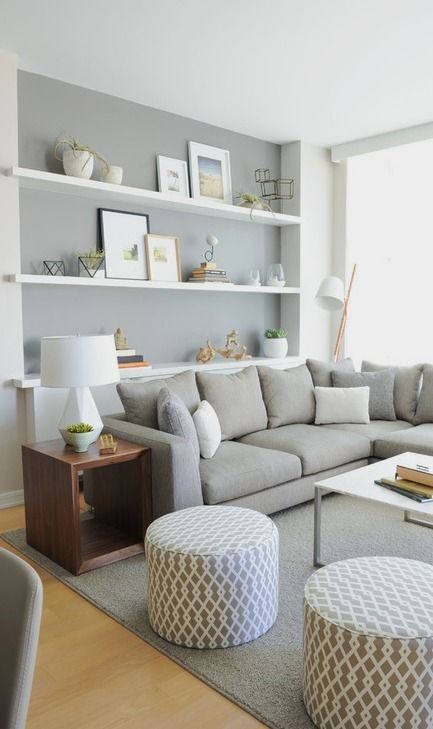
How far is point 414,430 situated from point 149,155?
288 centimetres

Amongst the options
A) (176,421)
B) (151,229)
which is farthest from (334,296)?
(176,421)

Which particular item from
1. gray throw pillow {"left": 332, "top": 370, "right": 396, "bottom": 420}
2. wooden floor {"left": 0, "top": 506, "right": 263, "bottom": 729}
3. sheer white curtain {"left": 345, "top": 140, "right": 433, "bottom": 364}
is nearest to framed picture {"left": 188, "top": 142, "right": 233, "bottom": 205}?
sheer white curtain {"left": 345, "top": 140, "right": 433, "bottom": 364}

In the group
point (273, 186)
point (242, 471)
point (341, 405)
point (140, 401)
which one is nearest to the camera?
point (242, 471)

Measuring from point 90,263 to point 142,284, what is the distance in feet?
1.36

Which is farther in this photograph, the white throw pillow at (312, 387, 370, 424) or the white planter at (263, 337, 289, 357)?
the white planter at (263, 337, 289, 357)

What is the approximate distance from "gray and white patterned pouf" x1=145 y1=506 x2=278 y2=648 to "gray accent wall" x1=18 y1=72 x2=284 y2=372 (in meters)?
2.23

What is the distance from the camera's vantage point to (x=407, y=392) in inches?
181

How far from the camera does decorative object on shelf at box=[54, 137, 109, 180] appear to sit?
3.99 metres

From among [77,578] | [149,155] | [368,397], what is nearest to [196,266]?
[149,155]

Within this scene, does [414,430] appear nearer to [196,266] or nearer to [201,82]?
[196,266]

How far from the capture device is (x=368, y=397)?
450 centimetres

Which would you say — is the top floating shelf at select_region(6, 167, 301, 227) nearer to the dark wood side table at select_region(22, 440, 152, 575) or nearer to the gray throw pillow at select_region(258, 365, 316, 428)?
the gray throw pillow at select_region(258, 365, 316, 428)

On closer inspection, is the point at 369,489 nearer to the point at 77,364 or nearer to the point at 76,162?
the point at 77,364

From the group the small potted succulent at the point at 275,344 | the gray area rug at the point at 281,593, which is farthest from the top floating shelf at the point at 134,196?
the gray area rug at the point at 281,593
